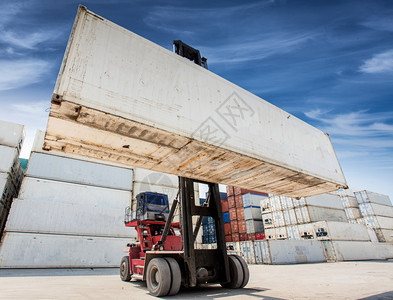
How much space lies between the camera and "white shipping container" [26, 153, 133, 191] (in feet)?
47.0

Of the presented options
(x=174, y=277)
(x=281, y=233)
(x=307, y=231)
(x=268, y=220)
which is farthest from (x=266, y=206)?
(x=174, y=277)

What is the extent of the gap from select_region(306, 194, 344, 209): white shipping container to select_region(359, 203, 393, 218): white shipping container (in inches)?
221

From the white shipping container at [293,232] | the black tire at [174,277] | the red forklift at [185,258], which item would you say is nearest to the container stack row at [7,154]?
the red forklift at [185,258]

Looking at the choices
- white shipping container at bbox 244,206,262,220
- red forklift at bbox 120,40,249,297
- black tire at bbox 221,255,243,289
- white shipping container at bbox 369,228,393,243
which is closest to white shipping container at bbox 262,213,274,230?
white shipping container at bbox 244,206,262,220

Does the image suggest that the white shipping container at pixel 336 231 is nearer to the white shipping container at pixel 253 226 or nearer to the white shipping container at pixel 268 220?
the white shipping container at pixel 268 220

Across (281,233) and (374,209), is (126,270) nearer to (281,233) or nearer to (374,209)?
(281,233)

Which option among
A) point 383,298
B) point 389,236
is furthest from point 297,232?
point 383,298

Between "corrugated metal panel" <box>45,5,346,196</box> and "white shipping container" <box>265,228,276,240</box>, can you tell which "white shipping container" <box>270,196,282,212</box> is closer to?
"white shipping container" <box>265,228,276,240</box>

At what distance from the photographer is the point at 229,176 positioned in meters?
4.70

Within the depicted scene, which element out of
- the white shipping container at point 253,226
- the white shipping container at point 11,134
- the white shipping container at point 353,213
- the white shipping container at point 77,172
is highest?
the white shipping container at point 11,134

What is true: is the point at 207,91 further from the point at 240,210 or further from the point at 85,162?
the point at 240,210

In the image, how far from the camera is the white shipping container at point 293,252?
14.9m

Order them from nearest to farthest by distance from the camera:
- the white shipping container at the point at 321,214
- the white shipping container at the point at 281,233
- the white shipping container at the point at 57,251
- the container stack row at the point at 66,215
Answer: the white shipping container at the point at 57,251
the container stack row at the point at 66,215
the white shipping container at the point at 321,214
the white shipping container at the point at 281,233

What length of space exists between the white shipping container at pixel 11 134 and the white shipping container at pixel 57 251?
5470 mm
